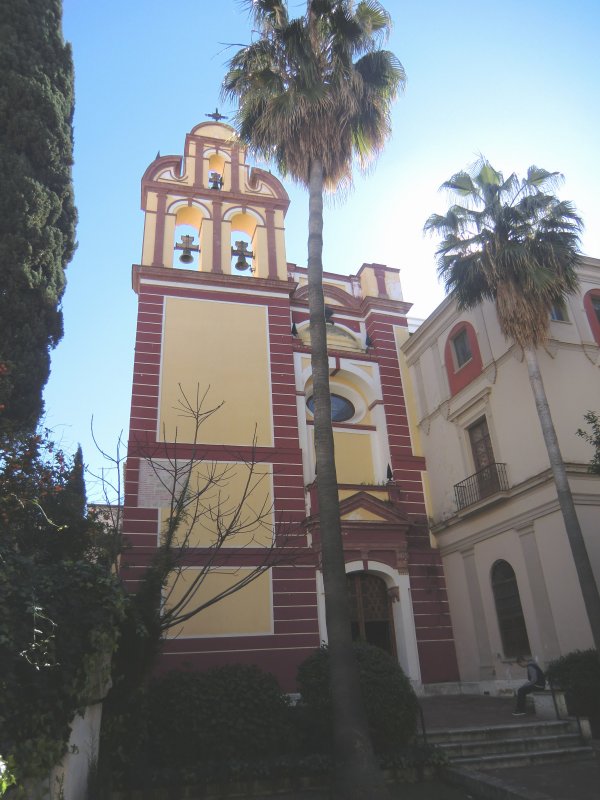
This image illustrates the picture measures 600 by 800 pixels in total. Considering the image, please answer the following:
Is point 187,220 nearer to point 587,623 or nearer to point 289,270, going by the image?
point 289,270

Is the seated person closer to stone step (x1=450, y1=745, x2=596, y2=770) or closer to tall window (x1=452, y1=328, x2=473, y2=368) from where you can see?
stone step (x1=450, y1=745, x2=596, y2=770)

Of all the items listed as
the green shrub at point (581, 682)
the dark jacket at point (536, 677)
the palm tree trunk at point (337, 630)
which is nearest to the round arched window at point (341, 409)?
the palm tree trunk at point (337, 630)

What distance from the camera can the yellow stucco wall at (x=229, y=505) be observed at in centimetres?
1686

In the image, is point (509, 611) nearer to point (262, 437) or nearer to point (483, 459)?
point (483, 459)

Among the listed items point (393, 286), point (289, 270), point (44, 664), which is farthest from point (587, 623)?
point (289, 270)

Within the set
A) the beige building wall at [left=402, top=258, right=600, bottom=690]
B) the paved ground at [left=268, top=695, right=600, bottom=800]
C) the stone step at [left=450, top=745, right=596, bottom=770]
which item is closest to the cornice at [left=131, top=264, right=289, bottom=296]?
the beige building wall at [left=402, top=258, right=600, bottom=690]

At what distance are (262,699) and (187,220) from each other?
59.5 ft

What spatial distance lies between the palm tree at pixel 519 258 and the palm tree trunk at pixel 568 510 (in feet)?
0.08

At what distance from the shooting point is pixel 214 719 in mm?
8945

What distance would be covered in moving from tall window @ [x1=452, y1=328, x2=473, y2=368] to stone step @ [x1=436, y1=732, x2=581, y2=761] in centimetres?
1138

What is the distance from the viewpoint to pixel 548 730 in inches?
435

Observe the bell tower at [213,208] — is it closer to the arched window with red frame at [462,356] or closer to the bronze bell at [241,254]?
the bronze bell at [241,254]

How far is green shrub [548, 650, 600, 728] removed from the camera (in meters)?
11.4

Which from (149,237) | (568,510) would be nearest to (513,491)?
(568,510)
